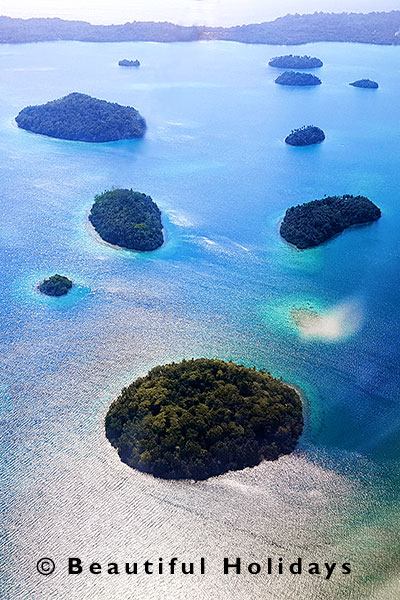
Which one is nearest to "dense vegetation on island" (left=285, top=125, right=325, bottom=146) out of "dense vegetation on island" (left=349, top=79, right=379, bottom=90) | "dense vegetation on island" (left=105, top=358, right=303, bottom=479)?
"dense vegetation on island" (left=349, top=79, right=379, bottom=90)

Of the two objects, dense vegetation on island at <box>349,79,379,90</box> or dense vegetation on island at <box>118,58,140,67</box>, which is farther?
dense vegetation on island at <box>118,58,140,67</box>

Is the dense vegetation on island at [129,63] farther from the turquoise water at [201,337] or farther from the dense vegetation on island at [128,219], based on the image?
the dense vegetation on island at [128,219]

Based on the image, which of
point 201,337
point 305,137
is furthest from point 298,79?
point 201,337

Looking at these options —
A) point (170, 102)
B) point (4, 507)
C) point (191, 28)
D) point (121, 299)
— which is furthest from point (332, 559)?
point (191, 28)

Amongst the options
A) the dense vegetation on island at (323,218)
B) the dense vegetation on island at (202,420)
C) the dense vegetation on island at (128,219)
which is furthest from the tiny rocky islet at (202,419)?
the dense vegetation on island at (323,218)

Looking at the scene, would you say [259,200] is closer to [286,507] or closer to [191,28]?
[286,507]

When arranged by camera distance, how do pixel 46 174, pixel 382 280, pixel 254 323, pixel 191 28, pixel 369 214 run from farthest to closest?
pixel 191 28, pixel 46 174, pixel 369 214, pixel 382 280, pixel 254 323

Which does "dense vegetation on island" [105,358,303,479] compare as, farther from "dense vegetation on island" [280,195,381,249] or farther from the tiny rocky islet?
"dense vegetation on island" [280,195,381,249]
